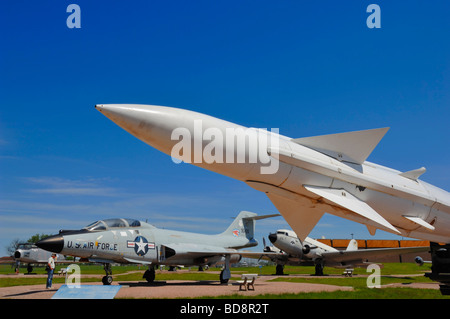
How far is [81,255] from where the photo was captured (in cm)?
1293

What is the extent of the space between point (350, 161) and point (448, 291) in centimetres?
438

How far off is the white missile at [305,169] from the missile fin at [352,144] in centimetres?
2

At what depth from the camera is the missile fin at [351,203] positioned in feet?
25.7

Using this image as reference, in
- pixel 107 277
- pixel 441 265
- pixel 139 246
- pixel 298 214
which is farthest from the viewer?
pixel 139 246

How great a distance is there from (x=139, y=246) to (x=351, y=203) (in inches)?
373

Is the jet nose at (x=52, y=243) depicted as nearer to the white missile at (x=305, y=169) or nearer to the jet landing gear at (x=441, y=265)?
the white missile at (x=305, y=169)

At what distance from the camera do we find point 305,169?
7.98 meters

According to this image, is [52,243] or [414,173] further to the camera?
[52,243]

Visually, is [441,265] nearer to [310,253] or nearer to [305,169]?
[305,169]

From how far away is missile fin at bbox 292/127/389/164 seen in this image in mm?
8734

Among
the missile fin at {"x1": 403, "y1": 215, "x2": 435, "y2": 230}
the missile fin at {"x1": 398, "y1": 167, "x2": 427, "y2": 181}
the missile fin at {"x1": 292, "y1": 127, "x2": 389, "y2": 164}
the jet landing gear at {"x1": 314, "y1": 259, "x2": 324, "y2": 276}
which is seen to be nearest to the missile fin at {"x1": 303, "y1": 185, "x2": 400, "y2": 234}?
the missile fin at {"x1": 292, "y1": 127, "x2": 389, "y2": 164}

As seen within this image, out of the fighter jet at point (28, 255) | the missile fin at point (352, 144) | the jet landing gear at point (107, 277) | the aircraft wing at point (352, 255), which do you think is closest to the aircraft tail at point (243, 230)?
the aircraft wing at point (352, 255)

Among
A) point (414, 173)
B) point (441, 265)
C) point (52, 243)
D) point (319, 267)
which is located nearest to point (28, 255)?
point (52, 243)
